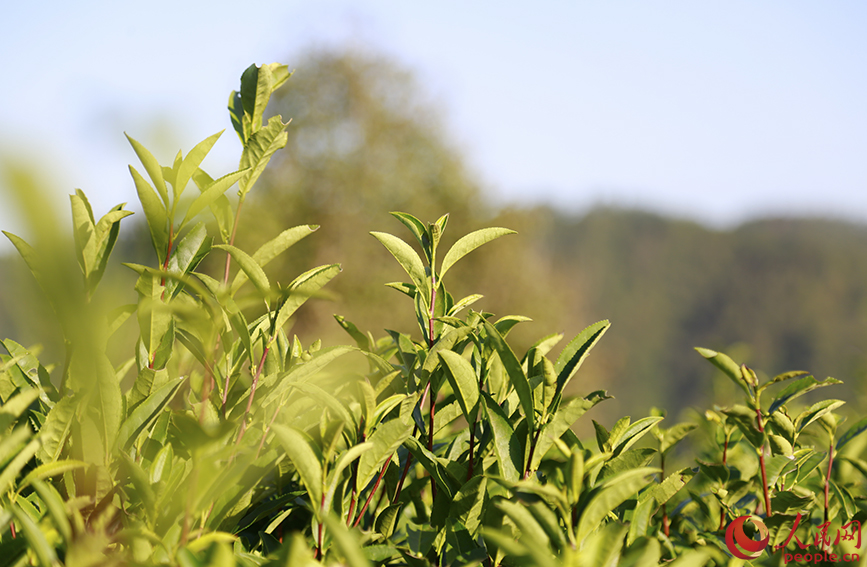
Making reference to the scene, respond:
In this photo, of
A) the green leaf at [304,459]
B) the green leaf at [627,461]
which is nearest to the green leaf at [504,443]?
the green leaf at [627,461]

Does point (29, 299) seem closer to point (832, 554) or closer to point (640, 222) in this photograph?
point (832, 554)

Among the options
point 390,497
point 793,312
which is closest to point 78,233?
point 390,497

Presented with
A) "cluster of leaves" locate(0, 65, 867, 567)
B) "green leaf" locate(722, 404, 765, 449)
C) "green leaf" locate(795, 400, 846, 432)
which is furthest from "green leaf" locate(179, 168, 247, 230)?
"green leaf" locate(795, 400, 846, 432)

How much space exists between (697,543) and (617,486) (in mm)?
412

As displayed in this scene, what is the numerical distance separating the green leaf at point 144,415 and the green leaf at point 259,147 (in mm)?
266

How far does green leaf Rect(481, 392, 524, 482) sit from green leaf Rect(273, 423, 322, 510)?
0.21m

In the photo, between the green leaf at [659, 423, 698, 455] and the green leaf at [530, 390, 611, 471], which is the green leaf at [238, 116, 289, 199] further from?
the green leaf at [659, 423, 698, 455]

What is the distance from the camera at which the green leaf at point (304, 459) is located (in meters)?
0.50

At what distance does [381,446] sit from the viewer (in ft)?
1.92

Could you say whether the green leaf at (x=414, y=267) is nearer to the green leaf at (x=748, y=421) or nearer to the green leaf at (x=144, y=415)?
the green leaf at (x=144, y=415)

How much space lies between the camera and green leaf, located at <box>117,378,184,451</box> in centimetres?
59

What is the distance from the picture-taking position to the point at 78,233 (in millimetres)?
643

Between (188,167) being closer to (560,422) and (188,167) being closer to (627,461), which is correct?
(560,422)

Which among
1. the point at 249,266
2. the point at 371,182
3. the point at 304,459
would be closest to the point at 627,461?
the point at 304,459
